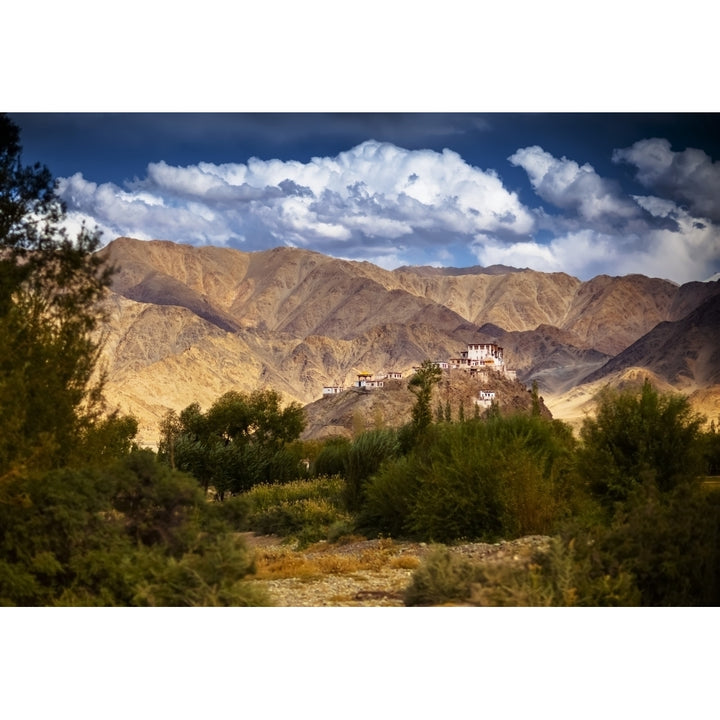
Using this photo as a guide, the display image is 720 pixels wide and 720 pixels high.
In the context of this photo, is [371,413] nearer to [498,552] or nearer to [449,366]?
[449,366]

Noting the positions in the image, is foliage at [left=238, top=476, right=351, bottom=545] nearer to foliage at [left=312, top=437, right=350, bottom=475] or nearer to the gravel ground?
the gravel ground

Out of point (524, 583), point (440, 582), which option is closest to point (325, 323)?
point (440, 582)

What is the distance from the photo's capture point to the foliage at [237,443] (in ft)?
101

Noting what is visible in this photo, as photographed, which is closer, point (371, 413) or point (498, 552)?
point (498, 552)

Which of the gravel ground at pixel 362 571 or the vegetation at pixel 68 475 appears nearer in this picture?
the vegetation at pixel 68 475

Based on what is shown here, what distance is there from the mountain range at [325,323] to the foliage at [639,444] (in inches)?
2335

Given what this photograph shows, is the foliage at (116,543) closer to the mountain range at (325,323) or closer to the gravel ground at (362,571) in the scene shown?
the gravel ground at (362,571)

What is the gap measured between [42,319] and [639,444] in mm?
8332

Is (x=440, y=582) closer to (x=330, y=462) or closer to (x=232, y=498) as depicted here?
(x=232, y=498)

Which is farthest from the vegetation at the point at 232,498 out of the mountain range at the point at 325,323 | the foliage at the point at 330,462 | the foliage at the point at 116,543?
the mountain range at the point at 325,323

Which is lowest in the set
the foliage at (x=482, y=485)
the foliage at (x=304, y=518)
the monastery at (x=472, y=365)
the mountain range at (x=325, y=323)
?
the foliage at (x=304, y=518)
